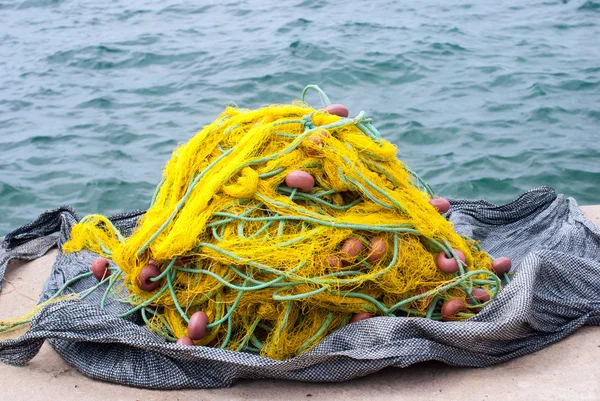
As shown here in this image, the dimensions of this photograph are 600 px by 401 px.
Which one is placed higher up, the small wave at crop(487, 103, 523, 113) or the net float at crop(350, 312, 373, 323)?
the net float at crop(350, 312, 373, 323)

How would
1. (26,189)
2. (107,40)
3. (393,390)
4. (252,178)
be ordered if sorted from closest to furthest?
(393,390) → (252,178) → (26,189) → (107,40)

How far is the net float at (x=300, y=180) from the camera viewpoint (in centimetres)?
271

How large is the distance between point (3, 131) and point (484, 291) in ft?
21.4

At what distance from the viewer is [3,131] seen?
7.57 metres

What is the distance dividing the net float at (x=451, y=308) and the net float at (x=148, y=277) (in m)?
1.21

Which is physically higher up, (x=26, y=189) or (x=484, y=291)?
(x=484, y=291)

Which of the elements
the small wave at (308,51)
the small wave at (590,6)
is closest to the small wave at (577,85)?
the small wave at (308,51)

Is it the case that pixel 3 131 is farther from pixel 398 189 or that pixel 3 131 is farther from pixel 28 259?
pixel 398 189

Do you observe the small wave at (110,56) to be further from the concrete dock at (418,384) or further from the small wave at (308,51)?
the concrete dock at (418,384)

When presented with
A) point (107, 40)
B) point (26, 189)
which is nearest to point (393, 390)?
point (26, 189)

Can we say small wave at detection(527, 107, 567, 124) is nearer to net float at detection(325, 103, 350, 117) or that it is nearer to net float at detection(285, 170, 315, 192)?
net float at detection(325, 103, 350, 117)

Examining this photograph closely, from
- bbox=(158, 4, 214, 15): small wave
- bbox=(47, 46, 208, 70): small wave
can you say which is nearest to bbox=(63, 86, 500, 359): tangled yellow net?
bbox=(47, 46, 208, 70): small wave

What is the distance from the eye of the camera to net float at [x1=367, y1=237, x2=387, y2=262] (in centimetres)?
261

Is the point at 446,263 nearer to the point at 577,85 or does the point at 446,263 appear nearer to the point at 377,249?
the point at 377,249
